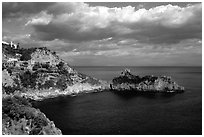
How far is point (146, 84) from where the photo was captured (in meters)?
158

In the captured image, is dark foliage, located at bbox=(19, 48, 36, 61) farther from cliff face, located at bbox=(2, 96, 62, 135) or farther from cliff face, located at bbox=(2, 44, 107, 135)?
cliff face, located at bbox=(2, 96, 62, 135)

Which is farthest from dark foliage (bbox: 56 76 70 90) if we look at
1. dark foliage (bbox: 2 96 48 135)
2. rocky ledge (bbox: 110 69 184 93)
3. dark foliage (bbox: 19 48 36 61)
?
Answer: dark foliage (bbox: 2 96 48 135)

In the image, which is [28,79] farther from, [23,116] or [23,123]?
[23,123]

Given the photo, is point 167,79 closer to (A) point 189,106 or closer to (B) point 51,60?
(A) point 189,106

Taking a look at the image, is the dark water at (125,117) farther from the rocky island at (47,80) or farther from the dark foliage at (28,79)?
the dark foliage at (28,79)

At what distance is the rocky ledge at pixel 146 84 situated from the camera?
152 metres

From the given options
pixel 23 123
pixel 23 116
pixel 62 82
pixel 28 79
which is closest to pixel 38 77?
pixel 28 79

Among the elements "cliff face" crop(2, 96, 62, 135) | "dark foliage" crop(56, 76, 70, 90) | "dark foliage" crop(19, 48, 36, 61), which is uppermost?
"dark foliage" crop(19, 48, 36, 61)

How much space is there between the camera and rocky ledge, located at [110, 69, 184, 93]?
499 ft

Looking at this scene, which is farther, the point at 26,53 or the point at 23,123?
the point at 26,53

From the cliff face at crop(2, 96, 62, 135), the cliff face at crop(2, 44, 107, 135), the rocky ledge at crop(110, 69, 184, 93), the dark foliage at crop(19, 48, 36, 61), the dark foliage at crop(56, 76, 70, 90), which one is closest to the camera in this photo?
the cliff face at crop(2, 96, 62, 135)

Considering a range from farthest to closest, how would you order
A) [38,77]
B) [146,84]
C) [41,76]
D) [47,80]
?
[146,84] → [41,76] → [38,77] → [47,80]

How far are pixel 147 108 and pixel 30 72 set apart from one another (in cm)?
7752

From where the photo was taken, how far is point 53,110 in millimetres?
99688
